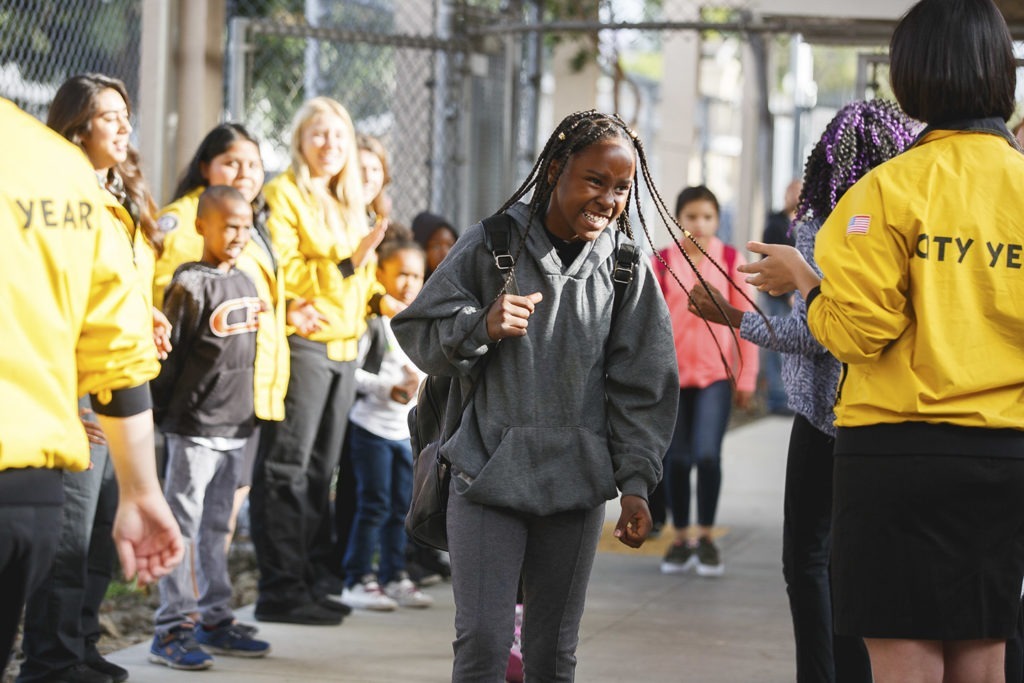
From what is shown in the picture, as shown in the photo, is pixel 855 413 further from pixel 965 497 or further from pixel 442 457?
pixel 442 457

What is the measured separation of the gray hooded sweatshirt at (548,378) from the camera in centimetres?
365

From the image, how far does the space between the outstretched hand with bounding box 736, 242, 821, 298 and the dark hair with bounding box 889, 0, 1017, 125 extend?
474 millimetres

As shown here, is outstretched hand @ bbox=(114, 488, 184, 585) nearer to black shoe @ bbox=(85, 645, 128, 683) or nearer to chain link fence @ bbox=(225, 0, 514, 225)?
black shoe @ bbox=(85, 645, 128, 683)

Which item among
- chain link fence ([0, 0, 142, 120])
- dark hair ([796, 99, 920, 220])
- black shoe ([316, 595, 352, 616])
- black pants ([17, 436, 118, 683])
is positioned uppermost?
chain link fence ([0, 0, 142, 120])

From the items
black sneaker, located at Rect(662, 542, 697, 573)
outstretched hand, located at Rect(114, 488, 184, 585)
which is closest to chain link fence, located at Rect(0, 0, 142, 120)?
black sneaker, located at Rect(662, 542, 697, 573)

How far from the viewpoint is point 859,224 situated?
328 centimetres

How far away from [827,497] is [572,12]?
9.48 metres

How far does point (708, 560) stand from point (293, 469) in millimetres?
2617

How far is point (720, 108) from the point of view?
37469 mm

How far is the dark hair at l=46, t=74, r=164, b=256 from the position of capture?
203 inches

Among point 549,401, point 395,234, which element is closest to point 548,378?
point 549,401

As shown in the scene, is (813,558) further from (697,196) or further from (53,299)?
(697,196)

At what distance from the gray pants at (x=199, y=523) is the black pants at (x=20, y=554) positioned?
300 cm

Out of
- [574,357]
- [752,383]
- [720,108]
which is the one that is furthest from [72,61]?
[720,108]
